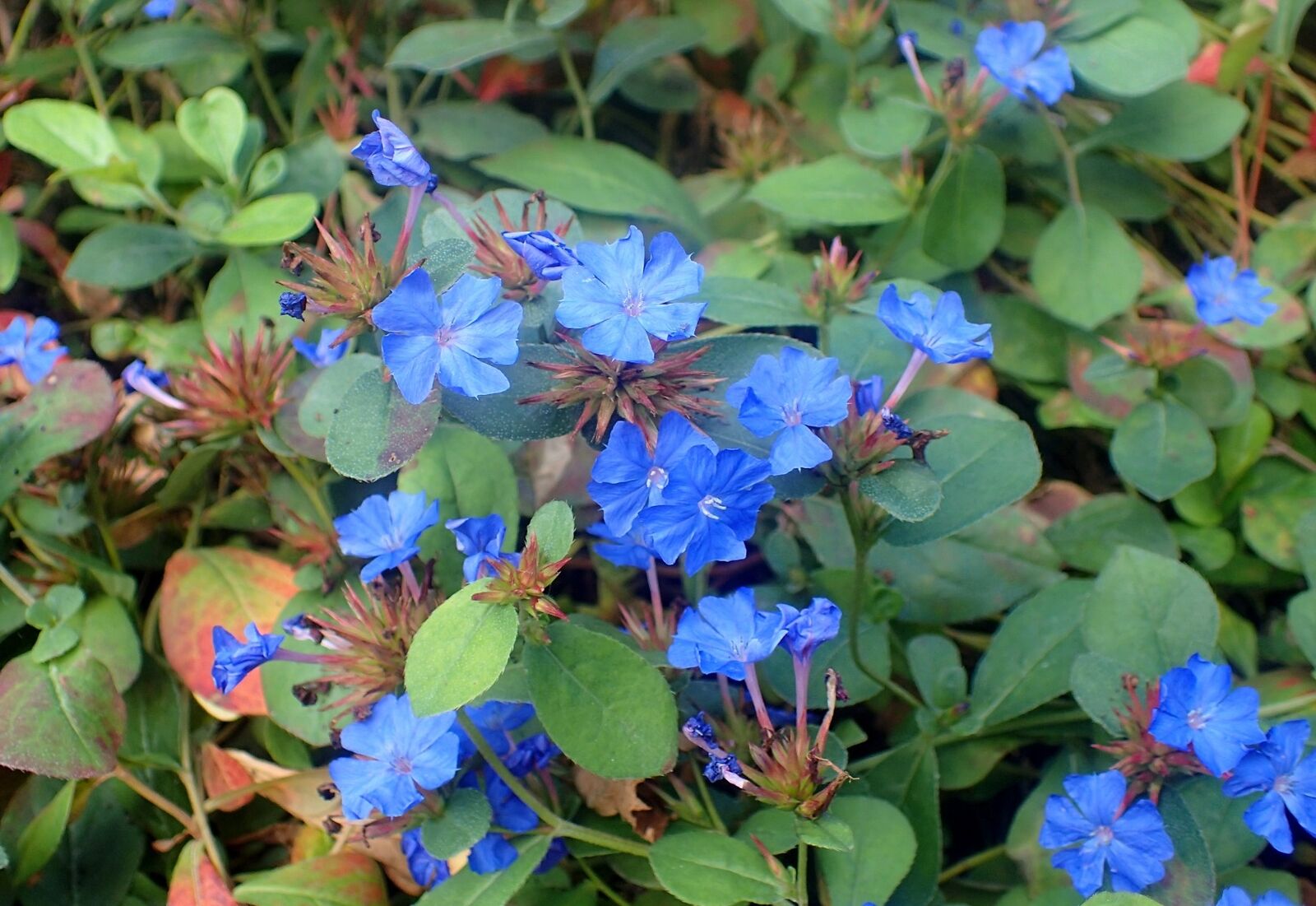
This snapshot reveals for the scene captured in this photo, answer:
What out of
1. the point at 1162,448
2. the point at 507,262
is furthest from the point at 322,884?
the point at 1162,448

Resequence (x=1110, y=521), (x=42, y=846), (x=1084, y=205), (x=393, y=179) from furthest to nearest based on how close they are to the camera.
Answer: (x=1084, y=205), (x=1110, y=521), (x=42, y=846), (x=393, y=179)

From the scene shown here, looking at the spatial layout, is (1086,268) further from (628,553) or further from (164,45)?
(164,45)

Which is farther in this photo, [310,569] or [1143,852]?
[310,569]

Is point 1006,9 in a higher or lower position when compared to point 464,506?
higher

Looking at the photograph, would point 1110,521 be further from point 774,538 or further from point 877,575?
point 774,538

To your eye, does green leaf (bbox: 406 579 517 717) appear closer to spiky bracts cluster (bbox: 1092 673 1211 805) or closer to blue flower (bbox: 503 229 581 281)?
blue flower (bbox: 503 229 581 281)

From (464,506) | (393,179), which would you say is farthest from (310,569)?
(393,179)

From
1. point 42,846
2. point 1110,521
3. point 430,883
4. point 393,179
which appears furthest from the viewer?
point 1110,521

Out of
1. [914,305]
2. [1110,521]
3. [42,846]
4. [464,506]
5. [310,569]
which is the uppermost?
[914,305]
